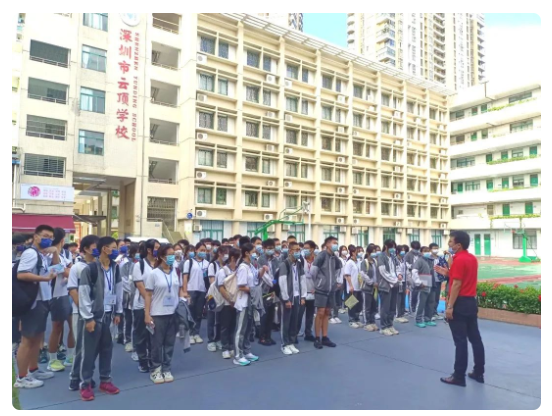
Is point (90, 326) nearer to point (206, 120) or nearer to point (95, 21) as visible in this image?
point (206, 120)

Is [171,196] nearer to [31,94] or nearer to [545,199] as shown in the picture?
[31,94]

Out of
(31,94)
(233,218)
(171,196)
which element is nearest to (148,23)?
(31,94)

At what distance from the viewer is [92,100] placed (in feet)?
62.3

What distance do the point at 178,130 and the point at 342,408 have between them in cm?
2001

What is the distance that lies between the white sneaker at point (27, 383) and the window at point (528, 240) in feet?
111

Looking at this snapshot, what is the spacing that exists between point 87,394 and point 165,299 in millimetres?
1212

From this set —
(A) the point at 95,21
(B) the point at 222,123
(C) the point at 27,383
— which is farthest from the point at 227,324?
(A) the point at 95,21

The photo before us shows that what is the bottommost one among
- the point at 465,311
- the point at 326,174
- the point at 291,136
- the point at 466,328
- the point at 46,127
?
the point at 466,328

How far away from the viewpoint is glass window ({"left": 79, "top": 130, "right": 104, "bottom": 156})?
1866 centimetres

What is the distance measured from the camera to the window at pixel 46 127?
1756 cm

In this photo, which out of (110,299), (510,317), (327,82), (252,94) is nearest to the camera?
(110,299)

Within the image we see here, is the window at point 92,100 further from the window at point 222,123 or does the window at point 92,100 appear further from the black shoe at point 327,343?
the black shoe at point 327,343

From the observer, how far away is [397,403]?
3955 mm

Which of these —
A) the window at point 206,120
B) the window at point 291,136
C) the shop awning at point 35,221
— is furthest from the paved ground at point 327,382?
the window at point 291,136
